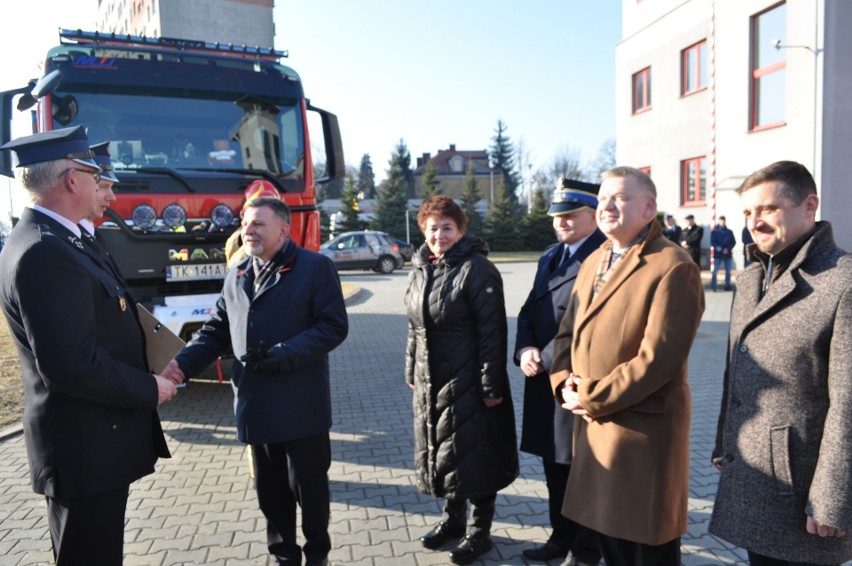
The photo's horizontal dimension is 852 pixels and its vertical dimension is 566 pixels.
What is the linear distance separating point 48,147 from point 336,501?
3.02 m

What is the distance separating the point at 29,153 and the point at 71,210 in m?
0.25

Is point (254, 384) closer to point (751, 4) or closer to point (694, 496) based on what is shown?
point (694, 496)

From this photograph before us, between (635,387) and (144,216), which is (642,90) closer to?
(144,216)

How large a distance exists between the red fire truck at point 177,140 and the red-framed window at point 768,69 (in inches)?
558

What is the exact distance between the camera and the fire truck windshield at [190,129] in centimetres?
594

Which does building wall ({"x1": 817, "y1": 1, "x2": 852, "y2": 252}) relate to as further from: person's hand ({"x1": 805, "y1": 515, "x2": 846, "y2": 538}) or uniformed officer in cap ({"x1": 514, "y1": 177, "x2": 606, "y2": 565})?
person's hand ({"x1": 805, "y1": 515, "x2": 846, "y2": 538})

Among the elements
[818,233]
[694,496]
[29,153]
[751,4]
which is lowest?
[694,496]

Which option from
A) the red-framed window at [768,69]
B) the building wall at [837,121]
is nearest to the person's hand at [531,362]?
the building wall at [837,121]

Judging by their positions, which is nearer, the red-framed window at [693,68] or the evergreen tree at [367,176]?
the red-framed window at [693,68]

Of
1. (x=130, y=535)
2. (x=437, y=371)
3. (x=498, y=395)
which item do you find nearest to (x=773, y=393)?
(x=498, y=395)

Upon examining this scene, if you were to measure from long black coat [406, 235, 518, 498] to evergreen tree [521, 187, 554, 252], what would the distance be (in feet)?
132

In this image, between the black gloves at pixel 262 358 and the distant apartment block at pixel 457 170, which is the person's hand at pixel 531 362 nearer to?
the black gloves at pixel 262 358

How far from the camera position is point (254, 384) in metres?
3.22

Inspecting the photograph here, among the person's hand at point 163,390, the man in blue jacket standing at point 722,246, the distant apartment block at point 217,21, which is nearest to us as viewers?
the person's hand at point 163,390
